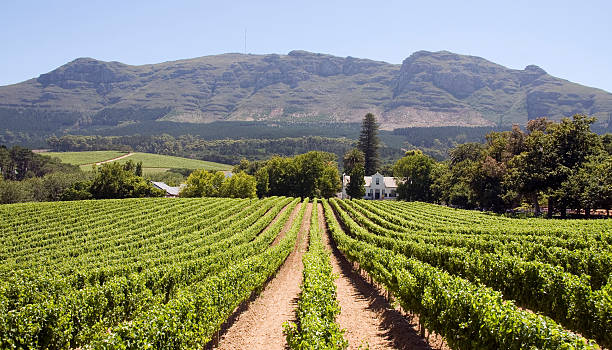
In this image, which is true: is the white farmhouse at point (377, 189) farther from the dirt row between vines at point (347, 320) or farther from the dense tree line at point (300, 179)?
the dirt row between vines at point (347, 320)

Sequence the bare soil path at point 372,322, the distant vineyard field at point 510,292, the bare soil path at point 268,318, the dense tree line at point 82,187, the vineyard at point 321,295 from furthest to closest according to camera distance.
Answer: the dense tree line at point 82,187
the bare soil path at point 268,318
the bare soil path at point 372,322
the vineyard at point 321,295
the distant vineyard field at point 510,292

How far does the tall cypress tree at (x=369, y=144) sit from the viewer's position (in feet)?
419

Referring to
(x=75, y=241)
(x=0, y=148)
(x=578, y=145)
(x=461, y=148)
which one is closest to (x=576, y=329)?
(x=75, y=241)

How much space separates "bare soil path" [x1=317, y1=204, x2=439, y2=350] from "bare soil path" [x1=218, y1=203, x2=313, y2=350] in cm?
259

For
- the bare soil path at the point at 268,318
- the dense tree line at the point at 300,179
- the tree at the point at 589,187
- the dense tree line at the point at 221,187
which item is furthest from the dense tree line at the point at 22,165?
the tree at the point at 589,187

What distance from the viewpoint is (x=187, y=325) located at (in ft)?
35.6

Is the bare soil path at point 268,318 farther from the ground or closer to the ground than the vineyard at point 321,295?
closer to the ground

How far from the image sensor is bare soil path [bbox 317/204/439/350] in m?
13.0

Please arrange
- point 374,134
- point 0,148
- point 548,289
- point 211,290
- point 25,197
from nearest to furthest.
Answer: point 548,289 < point 211,290 < point 25,197 < point 0,148 < point 374,134

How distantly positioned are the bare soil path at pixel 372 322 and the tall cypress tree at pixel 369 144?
354ft

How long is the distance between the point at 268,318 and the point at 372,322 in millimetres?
4661

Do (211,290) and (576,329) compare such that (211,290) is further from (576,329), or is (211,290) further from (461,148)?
(461,148)

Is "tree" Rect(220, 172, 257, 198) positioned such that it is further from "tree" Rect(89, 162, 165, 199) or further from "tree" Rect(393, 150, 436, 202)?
"tree" Rect(393, 150, 436, 202)

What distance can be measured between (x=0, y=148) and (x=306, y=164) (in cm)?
8722
